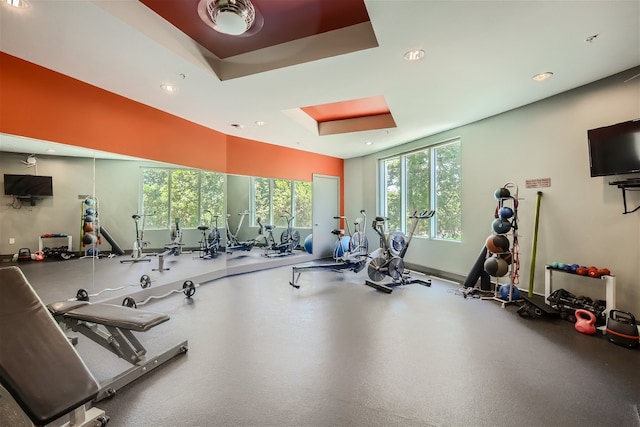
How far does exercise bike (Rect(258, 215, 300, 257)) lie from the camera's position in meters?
7.48

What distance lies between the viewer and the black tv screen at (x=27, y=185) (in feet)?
9.95

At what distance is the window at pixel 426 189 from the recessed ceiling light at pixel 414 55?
3036 mm

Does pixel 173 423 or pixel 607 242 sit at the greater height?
pixel 607 242

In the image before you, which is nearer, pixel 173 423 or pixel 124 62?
pixel 173 423

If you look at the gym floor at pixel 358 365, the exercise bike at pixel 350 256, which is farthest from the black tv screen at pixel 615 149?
the exercise bike at pixel 350 256

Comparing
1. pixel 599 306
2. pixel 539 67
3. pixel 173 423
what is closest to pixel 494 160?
pixel 539 67

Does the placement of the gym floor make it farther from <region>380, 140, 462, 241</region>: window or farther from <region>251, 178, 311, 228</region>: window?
<region>251, 178, 311, 228</region>: window

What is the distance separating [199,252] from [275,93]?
4211 mm

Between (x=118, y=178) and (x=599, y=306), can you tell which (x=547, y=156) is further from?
(x=118, y=178)

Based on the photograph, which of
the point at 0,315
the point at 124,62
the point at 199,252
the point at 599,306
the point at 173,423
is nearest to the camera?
the point at 0,315

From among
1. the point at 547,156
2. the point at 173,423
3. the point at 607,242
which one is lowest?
the point at 173,423

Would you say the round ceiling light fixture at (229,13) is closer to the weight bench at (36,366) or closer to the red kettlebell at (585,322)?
the weight bench at (36,366)

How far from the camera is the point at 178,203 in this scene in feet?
17.8

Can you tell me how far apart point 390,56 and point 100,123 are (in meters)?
3.74
